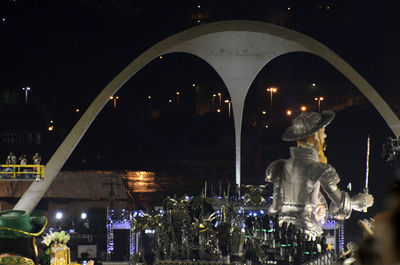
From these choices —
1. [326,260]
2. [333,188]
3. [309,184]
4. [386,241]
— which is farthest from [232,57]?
[386,241]

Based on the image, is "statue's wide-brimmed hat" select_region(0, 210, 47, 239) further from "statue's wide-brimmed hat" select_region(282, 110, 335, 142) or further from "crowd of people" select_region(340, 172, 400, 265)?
"statue's wide-brimmed hat" select_region(282, 110, 335, 142)

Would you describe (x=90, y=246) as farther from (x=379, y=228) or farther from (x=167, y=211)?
(x=379, y=228)

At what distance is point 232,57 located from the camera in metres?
18.9

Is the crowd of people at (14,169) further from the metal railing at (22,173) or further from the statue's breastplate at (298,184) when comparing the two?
the statue's breastplate at (298,184)

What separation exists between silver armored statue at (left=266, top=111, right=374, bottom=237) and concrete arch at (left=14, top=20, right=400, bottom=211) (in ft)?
22.0

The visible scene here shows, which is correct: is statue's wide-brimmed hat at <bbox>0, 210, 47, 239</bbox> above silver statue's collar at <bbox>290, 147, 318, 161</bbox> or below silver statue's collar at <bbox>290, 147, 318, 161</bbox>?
below

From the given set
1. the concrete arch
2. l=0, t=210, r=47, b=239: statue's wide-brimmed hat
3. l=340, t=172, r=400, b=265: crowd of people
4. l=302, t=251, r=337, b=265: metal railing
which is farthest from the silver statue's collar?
l=340, t=172, r=400, b=265: crowd of people

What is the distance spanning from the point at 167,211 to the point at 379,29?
44.6 feet

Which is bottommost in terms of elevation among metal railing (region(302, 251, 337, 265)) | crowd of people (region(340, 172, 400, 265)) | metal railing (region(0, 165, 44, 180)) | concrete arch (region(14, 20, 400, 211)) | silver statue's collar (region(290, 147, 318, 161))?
metal railing (region(302, 251, 337, 265))

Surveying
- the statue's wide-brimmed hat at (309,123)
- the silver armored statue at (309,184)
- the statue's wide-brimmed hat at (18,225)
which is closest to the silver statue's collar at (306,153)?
the silver armored statue at (309,184)

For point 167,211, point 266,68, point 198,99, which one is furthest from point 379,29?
→ point 167,211

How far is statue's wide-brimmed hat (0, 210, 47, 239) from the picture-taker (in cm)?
518

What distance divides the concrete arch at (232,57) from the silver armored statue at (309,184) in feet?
22.0

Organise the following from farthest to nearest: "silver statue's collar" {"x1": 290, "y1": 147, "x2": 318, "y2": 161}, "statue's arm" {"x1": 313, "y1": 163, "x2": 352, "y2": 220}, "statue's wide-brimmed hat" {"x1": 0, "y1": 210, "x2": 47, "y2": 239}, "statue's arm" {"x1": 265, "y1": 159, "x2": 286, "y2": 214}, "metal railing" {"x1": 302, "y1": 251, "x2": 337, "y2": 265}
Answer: "statue's arm" {"x1": 265, "y1": 159, "x2": 286, "y2": 214} → "silver statue's collar" {"x1": 290, "y1": 147, "x2": 318, "y2": 161} → "statue's arm" {"x1": 313, "y1": 163, "x2": 352, "y2": 220} → "metal railing" {"x1": 302, "y1": 251, "x2": 337, "y2": 265} → "statue's wide-brimmed hat" {"x1": 0, "y1": 210, "x2": 47, "y2": 239}
